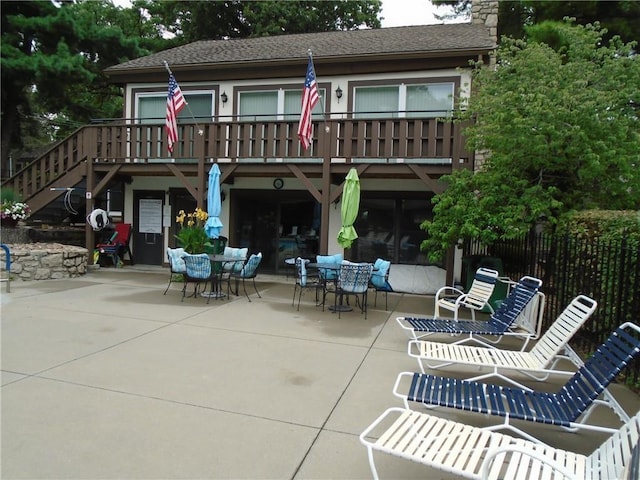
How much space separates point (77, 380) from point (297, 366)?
215 centimetres

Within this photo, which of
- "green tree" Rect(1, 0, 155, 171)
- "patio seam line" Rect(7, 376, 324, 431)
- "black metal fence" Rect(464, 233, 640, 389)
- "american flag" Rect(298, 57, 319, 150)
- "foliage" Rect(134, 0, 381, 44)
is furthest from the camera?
"foliage" Rect(134, 0, 381, 44)

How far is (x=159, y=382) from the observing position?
4.13m

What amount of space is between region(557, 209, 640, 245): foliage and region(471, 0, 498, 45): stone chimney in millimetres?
8042

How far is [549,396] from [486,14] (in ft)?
41.4

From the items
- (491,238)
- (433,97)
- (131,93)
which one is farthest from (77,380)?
(131,93)

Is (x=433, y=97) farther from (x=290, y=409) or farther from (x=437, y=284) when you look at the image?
(x=290, y=409)

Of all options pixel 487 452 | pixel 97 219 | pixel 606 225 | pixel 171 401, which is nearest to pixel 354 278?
pixel 606 225

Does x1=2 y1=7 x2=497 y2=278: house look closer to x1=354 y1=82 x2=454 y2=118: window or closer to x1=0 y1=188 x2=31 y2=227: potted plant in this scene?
x1=354 y1=82 x2=454 y2=118: window

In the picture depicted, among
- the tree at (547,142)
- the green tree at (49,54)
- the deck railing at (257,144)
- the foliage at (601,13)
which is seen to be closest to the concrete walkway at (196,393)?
the tree at (547,142)

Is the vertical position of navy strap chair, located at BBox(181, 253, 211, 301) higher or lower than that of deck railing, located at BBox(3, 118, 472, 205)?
lower

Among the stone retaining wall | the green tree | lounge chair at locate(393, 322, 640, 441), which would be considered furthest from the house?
lounge chair at locate(393, 322, 640, 441)

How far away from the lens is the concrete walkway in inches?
112

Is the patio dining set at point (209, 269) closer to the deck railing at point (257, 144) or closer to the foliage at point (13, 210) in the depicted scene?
the deck railing at point (257, 144)

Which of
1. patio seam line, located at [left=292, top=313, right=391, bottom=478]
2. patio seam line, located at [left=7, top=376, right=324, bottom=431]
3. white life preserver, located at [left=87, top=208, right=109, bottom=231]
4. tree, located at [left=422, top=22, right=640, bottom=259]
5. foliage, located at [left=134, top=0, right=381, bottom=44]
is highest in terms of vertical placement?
foliage, located at [left=134, top=0, right=381, bottom=44]
